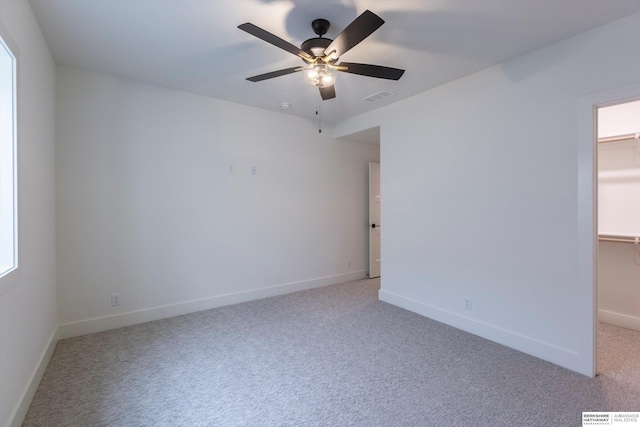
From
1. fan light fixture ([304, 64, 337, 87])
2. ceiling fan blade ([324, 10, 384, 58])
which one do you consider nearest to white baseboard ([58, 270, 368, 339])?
fan light fixture ([304, 64, 337, 87])

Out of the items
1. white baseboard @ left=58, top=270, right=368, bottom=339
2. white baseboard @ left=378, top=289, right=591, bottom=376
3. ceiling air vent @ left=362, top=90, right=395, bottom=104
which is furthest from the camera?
ceiling air vent @ left=362, top=90, right=395, bottom=104

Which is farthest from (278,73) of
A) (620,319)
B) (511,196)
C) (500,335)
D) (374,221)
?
(620,319)

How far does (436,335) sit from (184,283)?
9.95ft

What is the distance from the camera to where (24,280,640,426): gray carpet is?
6.12 feet

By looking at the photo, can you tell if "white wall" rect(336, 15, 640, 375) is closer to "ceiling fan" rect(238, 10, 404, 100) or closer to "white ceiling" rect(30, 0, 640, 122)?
"white ceiling" rect(30, 0, 640, 122)

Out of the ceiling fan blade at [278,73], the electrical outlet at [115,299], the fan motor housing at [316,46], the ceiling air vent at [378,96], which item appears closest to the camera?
the fan motor housing at [316,46]

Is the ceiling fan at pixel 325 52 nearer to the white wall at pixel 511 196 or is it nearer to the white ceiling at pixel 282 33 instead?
the white ceiling at pixel 282 33

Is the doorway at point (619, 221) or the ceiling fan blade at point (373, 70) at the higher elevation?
the ceiling fan blade at point (373, 70)

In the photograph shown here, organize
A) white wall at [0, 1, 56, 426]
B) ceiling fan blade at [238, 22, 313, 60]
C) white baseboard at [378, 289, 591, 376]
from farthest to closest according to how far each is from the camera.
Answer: white baseboard at [378, 289, 591, 376], ceiling fan blade at [238, 22, 313, 60], white wall at [0, 1, 56, 426]

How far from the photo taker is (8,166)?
178cm

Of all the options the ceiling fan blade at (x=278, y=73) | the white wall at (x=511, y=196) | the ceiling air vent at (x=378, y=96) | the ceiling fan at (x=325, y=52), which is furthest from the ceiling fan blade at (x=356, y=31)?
the white wall at (x=511, y=196)

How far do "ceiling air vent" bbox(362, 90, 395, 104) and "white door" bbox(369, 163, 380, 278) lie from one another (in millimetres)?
1711

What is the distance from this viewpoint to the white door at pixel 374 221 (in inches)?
215

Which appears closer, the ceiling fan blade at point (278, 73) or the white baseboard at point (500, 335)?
the ceiling fan blade at point (278, 73)
